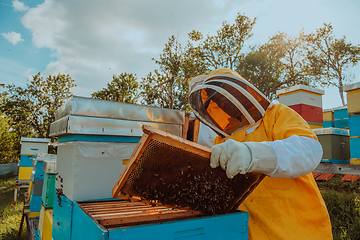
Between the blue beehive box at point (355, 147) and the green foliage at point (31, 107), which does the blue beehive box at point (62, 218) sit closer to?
the blue beehive box at point (355, 147)

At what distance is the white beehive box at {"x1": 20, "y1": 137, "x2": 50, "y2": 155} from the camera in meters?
10.5

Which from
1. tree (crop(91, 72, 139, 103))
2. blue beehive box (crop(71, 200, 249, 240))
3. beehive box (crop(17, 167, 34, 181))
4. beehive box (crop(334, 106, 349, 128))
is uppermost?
tree (crop(91, 72, 139, 103))

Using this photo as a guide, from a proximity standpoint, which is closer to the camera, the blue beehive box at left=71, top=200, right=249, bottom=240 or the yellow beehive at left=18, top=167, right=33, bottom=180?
the blue beehive box at left=71, top=200, right=249, bottom=240

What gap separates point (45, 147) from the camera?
11172 millimetres

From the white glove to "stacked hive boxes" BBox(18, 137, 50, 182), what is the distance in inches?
415

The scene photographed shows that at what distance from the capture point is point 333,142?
559 centimetres

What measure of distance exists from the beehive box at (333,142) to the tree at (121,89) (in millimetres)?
20111

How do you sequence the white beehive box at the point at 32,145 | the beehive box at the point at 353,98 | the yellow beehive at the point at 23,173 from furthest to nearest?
the white beehive box at the point at 32,145 < the yellow beehive at the point at 23,173 < the beehive box at the point at 353,98

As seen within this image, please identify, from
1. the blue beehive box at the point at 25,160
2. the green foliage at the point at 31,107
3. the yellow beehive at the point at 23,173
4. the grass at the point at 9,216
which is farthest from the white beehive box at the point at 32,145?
the green foliage at the point at 31,107

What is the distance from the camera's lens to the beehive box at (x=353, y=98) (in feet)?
15.9

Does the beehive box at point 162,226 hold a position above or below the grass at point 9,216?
above

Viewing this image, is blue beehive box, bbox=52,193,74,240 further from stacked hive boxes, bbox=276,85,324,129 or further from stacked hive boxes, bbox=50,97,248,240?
stacked hive boxes, bbox=276,85,324,129

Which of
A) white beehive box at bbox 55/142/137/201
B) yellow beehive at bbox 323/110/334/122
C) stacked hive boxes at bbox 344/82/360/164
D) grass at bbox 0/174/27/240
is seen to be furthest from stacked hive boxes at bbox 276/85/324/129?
grass at bbox 0/174/27/240

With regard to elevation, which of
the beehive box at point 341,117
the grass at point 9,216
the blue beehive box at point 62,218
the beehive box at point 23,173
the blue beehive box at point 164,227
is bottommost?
the grass at point 9,216
